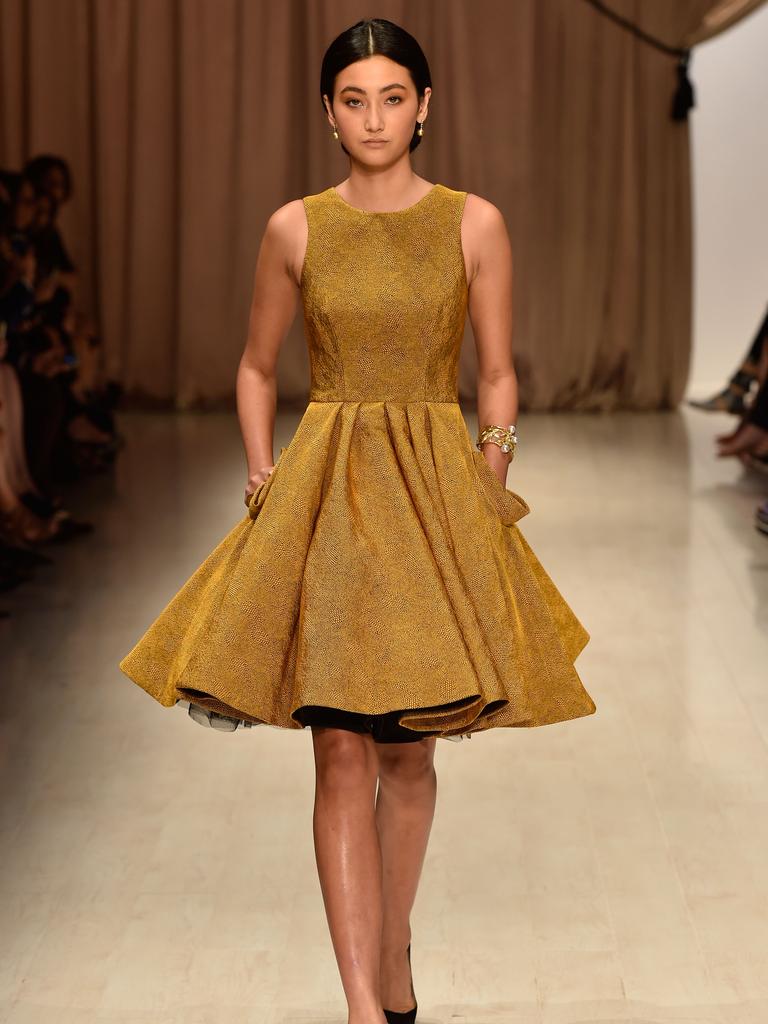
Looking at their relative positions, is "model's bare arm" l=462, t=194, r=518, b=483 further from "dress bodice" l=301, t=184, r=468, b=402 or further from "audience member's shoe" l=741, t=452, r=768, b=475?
"audience member's shoe" l=741, t=452, r=768, b=475

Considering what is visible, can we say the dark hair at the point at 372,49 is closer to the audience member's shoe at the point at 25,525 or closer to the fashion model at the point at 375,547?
the fashion model at the point at 375,547

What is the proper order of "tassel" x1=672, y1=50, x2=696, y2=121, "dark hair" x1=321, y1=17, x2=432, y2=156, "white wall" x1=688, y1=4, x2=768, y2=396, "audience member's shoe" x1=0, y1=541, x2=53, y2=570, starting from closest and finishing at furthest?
"dark hair" x1=321, y1=17, x2=432, y2=156
"audience member's shoe" x1=0, y1=541, x2=53, y2=570
"tassel" x1=672, y1=50, x2=696, y2=121
"white wall" x1=688, y1=4, x2=768, y2=396

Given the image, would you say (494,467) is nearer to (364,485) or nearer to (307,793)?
(364,485)

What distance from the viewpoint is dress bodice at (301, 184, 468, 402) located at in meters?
2.20

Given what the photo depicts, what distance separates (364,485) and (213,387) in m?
8.50

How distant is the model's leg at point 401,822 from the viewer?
229 cm

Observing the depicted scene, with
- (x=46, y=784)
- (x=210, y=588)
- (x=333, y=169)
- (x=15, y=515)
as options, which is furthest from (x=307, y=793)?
(x=333, y=169)

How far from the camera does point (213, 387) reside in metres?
10.6

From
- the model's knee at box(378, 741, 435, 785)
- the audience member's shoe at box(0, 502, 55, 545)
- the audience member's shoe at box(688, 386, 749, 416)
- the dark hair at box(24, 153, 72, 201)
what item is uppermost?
the dark hair at box(24, 153, 72, 201)

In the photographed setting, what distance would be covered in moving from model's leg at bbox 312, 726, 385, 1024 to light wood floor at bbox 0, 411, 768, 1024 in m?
0.41

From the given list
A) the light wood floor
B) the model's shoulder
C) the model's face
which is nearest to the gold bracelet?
the model's shoulder

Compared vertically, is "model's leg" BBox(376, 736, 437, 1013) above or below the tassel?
below

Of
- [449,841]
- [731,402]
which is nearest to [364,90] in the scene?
[449,841]

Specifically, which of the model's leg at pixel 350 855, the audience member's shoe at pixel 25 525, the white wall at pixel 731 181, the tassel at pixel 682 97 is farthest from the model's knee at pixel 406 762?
the white wall at pixel 731 181
